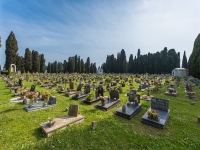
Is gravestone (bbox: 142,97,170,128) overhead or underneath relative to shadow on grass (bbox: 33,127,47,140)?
overhead

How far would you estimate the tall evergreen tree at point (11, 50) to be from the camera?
1696 inches

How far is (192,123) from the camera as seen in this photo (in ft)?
23.1

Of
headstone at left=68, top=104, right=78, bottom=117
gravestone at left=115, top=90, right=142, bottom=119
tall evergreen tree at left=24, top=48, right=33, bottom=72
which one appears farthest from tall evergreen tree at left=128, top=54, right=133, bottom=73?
headstone at left=68, top=104, right=78, bottom=117

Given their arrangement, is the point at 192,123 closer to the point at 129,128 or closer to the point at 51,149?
the point at 129,128

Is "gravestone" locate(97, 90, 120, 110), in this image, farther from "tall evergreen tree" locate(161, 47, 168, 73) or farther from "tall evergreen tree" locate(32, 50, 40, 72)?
"tall evergreen tree" locate(161, 47, 168, 73)

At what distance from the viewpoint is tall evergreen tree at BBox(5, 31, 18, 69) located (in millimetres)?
43084

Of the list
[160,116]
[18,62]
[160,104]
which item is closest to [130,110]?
[160,116]

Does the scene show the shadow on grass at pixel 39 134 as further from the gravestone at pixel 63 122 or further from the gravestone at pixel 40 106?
the gravestone at pixel 40 106

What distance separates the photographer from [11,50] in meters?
43.6

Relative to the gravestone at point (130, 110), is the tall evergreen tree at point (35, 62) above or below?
above

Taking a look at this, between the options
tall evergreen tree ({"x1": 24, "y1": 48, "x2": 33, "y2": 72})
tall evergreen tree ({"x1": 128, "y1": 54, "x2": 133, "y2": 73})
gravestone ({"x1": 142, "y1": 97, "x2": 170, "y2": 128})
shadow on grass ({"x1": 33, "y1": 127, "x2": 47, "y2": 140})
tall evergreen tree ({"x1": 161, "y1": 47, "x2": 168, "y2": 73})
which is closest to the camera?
shadow on grass ({"x1": 33, "y1": 127, "x2": 47, "y2": 140})

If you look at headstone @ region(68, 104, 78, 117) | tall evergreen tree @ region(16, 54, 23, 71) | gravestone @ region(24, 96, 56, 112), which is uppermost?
tall evergreen tree @ region(16, 54, 23, 71)

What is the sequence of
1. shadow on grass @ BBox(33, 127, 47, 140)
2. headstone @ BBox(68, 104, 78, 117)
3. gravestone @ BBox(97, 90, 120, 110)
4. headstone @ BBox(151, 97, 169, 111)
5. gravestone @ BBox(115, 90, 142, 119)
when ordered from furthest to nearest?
1. gravestone @ BBox(97, 90, 120, 110)
2. headstone @ BBox(151, 97, 169, 111)
3. gravestone @ BBox(115, 90, 142, 119)
4. headstone @ BBox(68, 104, 78, 117)
5. shadow on grass @ BBox(33, 127, 47, 140)

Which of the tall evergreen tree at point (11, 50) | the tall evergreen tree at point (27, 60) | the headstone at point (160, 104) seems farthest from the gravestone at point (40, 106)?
the tall evergreen tree at point (27, 60)
